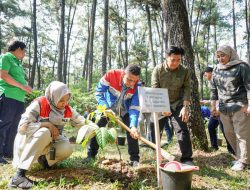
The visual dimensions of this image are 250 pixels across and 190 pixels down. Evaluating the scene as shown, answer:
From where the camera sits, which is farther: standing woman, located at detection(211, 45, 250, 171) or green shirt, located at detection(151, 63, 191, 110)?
standing woman, located at detection(211, 45, 250, 171)

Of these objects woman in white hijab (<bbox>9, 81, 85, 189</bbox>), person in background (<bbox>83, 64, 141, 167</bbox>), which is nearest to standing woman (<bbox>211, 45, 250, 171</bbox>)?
person in background (<bbox>83, 64, 141, 167</bbox>)

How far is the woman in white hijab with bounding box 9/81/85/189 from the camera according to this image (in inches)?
113

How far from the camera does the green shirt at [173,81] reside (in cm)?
398

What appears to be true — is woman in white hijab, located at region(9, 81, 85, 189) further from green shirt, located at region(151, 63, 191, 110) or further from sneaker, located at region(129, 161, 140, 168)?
green shirt, located at region(151, 63, 191, 110)

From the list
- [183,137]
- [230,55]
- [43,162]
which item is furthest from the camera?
[230,55]

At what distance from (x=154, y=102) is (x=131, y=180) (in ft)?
3.04

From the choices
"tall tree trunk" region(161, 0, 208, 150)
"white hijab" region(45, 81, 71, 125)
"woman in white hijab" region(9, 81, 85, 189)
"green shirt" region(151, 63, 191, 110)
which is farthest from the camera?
"tall tree trunk" region(161, 0, 208, 150)

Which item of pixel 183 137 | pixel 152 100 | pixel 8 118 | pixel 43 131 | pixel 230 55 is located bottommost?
pixel 183 137

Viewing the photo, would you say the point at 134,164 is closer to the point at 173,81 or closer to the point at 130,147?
the point at 130,147

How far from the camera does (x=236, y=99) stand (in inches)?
166

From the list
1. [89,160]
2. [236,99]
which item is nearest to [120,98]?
[89,160]

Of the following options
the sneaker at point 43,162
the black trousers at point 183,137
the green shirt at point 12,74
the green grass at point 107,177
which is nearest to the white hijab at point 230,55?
the black trousers at point 183,137

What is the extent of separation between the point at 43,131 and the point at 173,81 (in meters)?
1.93

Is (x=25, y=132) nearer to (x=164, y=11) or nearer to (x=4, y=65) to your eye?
(x=4, y=65)
